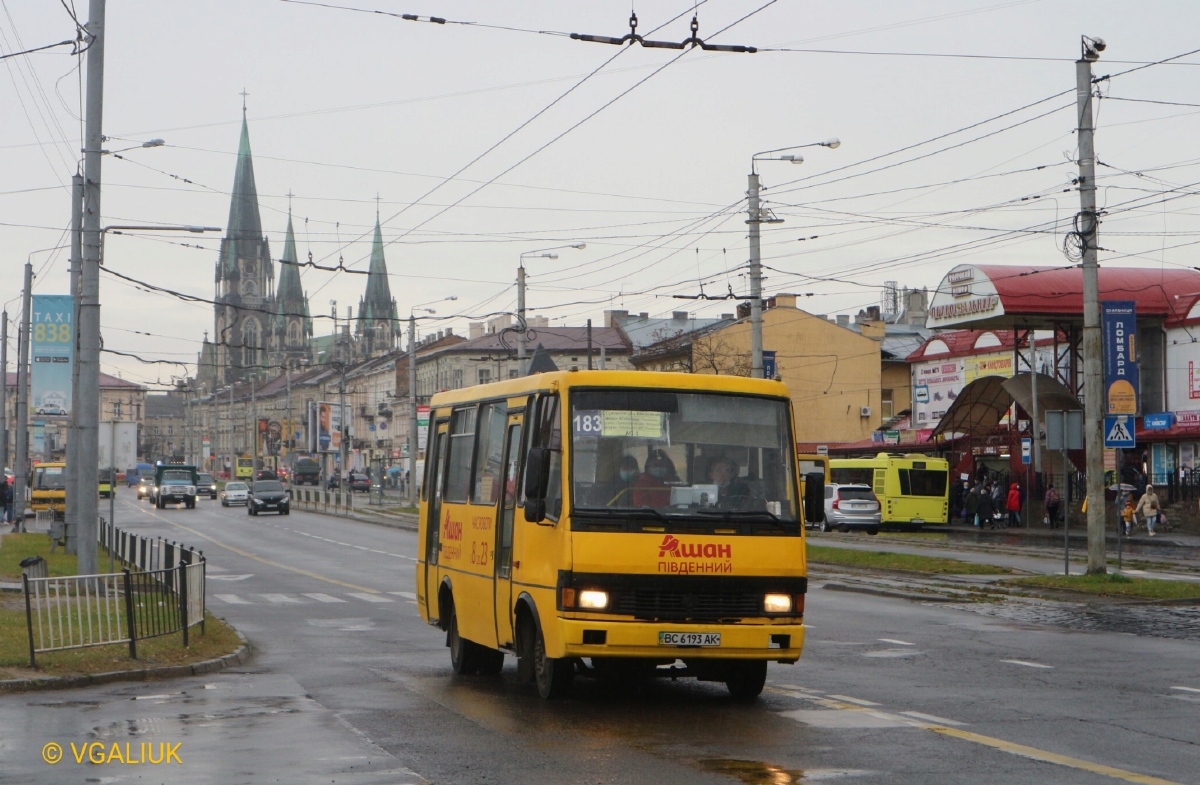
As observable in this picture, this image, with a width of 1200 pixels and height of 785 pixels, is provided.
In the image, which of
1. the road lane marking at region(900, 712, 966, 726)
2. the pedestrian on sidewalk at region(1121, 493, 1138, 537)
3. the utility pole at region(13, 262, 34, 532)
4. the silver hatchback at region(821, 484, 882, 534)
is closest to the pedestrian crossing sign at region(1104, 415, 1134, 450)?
the road lane marking at region(900, 712, 966, 726)

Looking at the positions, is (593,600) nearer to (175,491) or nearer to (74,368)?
(74,368)

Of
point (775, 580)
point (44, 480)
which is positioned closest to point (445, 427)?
point (775, 580)

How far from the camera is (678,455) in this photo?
39.6 ft

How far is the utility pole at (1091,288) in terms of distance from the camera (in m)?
25.5

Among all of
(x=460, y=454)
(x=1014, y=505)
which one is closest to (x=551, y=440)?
(x=460, y=454)

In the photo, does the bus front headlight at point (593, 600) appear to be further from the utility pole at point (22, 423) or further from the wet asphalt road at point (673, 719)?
the utility pole at point (22, 423)

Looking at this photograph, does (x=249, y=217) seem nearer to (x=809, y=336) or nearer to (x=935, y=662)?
(x=809, y=336)

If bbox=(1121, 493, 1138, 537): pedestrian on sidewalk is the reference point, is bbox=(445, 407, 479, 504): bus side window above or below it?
above

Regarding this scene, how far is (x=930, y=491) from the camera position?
2210 inches

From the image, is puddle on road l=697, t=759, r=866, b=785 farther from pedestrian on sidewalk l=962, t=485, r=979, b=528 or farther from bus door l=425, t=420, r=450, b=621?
pedestrian on sidewalk l=962, t=485, r=979, b=528

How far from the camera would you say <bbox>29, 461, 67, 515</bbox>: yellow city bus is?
246ft

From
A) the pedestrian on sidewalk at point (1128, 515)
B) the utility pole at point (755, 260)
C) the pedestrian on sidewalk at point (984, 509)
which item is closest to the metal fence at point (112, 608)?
the utility pole at point (755, 260)

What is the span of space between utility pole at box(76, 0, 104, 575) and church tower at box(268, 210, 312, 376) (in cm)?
15301

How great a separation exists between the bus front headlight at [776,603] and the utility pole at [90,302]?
12.9m
